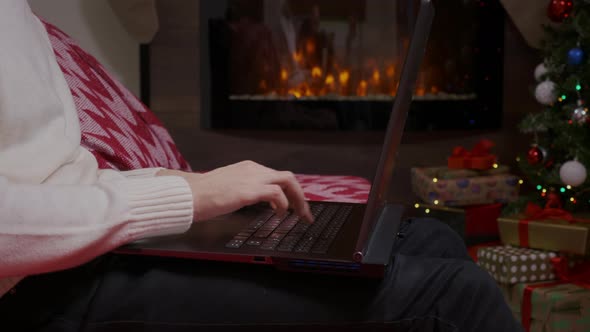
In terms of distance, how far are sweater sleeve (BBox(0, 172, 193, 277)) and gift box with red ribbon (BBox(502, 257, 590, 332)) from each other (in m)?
1.38

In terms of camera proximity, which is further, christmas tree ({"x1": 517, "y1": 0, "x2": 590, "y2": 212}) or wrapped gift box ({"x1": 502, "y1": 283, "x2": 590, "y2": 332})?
christmas tree ({"x1": 517, "y1": 0, "x2": 590, "y2": 212})

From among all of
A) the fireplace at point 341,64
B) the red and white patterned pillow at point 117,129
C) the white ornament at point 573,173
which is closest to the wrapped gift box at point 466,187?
the fireplace at point 341,64

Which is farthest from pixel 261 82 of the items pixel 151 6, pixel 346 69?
pixel 151 6

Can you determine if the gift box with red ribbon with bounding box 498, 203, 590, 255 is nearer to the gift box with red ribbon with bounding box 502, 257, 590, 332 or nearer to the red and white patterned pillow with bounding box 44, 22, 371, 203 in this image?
the gift box with red ribbon with bounding box 502, 257, 590, 332

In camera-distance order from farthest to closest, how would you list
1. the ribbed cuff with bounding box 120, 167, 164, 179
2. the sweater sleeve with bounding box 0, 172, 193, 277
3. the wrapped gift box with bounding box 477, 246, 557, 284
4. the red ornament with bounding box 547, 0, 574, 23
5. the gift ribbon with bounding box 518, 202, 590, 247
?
1. the red ornament with bounding box 547, 0, 574, 23
2. the gift ribbon with bounding box 518, 202, 590, 247
3. the wrapped gift box with bounding box 477, 246, 557, 284
4. the ribbed cuff with bounding box 120, 167, 164, 179
5. the sweater sleeve with bounding box 0, 172, 193, 277

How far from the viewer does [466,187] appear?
241 cm

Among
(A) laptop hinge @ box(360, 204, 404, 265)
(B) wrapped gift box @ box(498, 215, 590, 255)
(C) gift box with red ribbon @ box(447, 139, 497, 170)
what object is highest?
(A) laptop hinge @ box(360, 204, 404, 265)

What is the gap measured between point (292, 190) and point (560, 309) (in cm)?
128

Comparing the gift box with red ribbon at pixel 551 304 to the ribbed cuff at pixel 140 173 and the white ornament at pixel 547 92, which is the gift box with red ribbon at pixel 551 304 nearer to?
the white ornament at pixel 547 92

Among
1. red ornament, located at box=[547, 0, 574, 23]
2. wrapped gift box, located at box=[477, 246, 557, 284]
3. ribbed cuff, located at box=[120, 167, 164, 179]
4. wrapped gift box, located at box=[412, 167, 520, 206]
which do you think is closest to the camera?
ribbed cuff, located at box=[120, 167, 164, 179]

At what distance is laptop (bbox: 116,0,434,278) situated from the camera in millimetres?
684

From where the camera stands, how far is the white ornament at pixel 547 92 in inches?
85.9

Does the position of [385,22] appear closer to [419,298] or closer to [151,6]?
[151,6]

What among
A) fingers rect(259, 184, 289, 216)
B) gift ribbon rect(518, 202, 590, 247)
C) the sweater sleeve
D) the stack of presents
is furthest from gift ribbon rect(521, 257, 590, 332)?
the sweater sleeve
